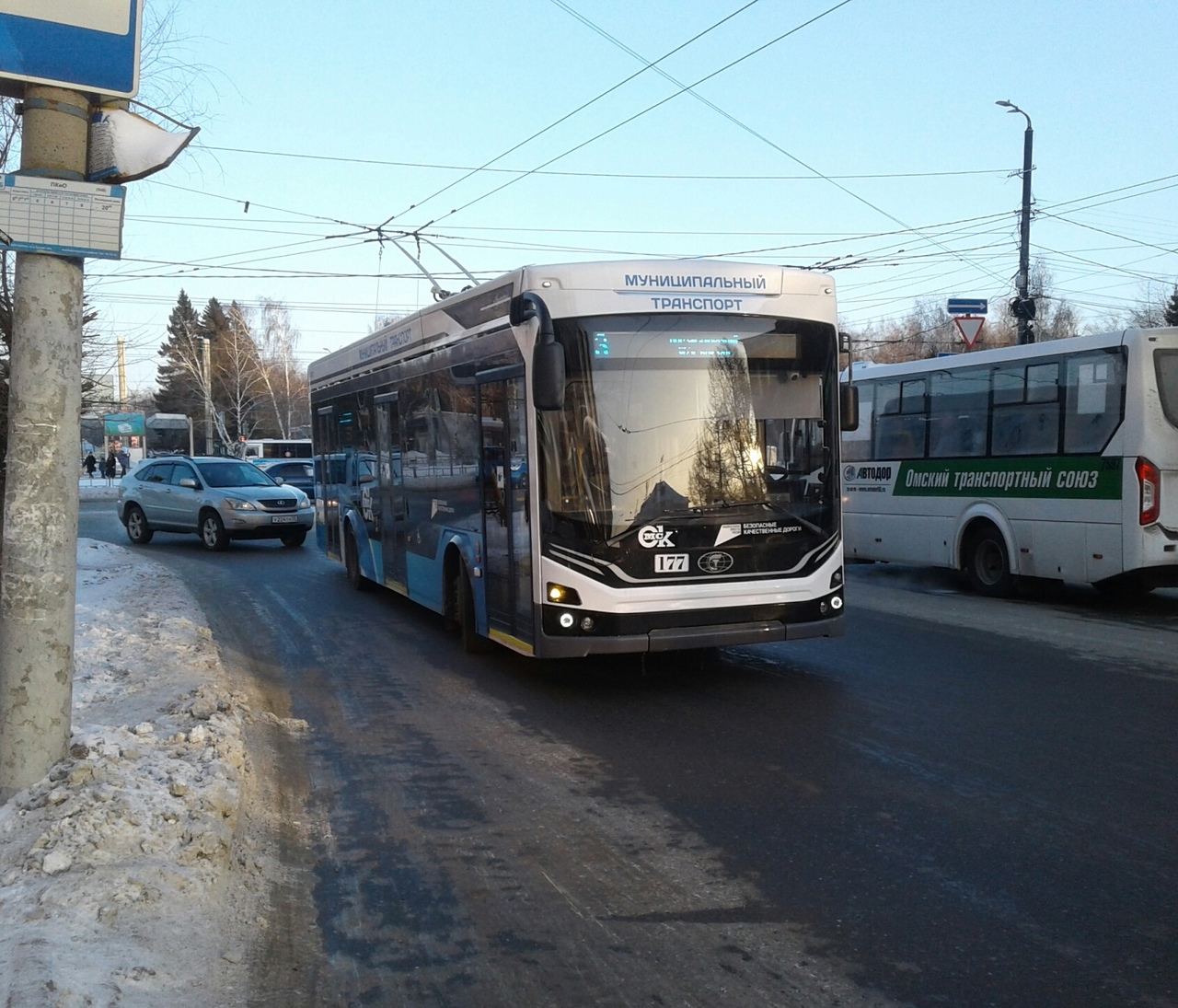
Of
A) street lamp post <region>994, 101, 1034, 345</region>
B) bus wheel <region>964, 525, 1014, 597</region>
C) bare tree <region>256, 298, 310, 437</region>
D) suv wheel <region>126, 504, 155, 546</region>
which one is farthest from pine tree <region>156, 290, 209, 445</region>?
bus wheel <region>964, 525, 1014, 597</region>

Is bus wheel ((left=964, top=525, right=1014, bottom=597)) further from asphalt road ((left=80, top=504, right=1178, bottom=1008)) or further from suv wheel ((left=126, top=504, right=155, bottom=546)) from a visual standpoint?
suv wheel ((left=126, top=504, right=155, bottom=546))

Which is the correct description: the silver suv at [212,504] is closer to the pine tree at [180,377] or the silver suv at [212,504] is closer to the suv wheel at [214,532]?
the suv wheel at [214,532]

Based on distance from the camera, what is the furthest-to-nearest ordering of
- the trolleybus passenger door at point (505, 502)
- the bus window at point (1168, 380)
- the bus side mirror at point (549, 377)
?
the bus window at point (1168, 380)
the trolleybus passenger door at point (505, 502)
the bus side mirror at point (549, 377)

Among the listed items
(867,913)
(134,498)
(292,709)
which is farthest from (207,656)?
(134,498)

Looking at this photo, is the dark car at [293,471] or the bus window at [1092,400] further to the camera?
the dark car at [293,471]

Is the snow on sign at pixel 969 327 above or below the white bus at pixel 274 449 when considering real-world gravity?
above

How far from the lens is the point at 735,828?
533 cm

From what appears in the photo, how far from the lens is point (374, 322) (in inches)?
2456

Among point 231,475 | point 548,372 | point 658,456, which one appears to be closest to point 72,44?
point 548,372

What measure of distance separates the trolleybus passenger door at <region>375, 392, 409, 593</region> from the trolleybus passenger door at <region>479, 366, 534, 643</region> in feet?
10.3

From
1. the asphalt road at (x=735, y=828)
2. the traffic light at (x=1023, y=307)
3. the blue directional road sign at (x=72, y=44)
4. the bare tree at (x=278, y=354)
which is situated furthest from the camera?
the bare tree at (x=278, y=354)

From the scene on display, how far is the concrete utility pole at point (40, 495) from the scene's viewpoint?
496 centimetres

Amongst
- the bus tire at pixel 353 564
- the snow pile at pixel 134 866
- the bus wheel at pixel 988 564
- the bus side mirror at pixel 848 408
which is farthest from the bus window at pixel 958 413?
the snow pile at pixel 134 866

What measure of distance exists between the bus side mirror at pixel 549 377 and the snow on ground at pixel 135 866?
2.83 m
